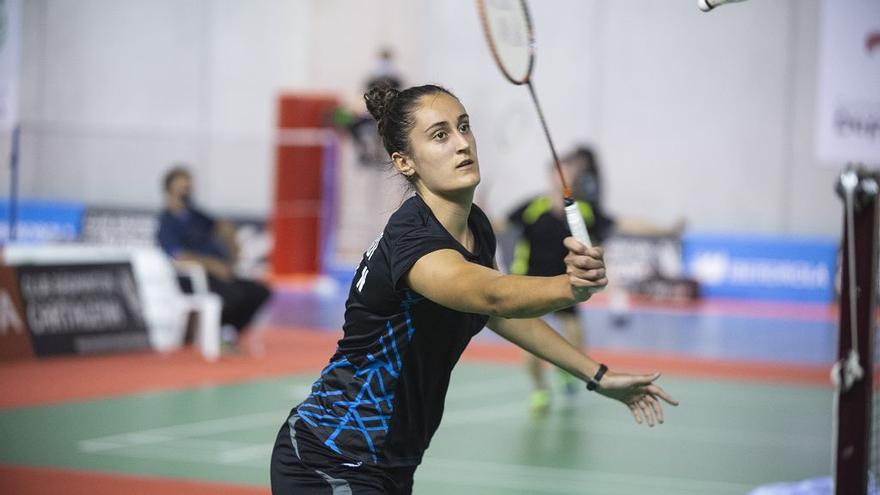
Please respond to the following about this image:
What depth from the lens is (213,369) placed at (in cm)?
1148

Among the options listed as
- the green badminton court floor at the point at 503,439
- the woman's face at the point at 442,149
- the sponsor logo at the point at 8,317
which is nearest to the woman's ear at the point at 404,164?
the woman's face at the point at 442,149

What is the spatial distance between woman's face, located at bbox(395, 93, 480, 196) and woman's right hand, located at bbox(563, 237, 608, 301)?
639 millimetres

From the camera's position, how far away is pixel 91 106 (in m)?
24.9

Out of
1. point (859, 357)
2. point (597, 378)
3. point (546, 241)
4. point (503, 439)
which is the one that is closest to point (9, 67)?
point (546, 241)

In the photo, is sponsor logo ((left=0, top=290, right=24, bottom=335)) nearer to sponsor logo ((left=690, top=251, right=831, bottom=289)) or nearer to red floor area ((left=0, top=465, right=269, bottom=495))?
red floor area ((left=0, top=465, right=269, bottom=495))

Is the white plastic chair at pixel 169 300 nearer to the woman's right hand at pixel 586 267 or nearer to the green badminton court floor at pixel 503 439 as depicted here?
the green badminton court floor at pixel 503 439

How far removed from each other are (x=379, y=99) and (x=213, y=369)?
316 inches

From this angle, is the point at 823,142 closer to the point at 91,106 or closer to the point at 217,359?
the point at 217,359

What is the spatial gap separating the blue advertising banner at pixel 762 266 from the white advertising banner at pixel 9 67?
10128 millimetres

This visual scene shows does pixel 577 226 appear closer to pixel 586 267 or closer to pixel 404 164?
pixel 586 267

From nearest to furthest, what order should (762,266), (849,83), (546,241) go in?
(546,241)
(849,83)
(762,266)

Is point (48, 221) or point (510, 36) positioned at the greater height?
point (510, 36)

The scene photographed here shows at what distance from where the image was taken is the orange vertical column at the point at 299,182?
20.1 metres

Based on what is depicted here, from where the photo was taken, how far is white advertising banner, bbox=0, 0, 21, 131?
12.7 metres
